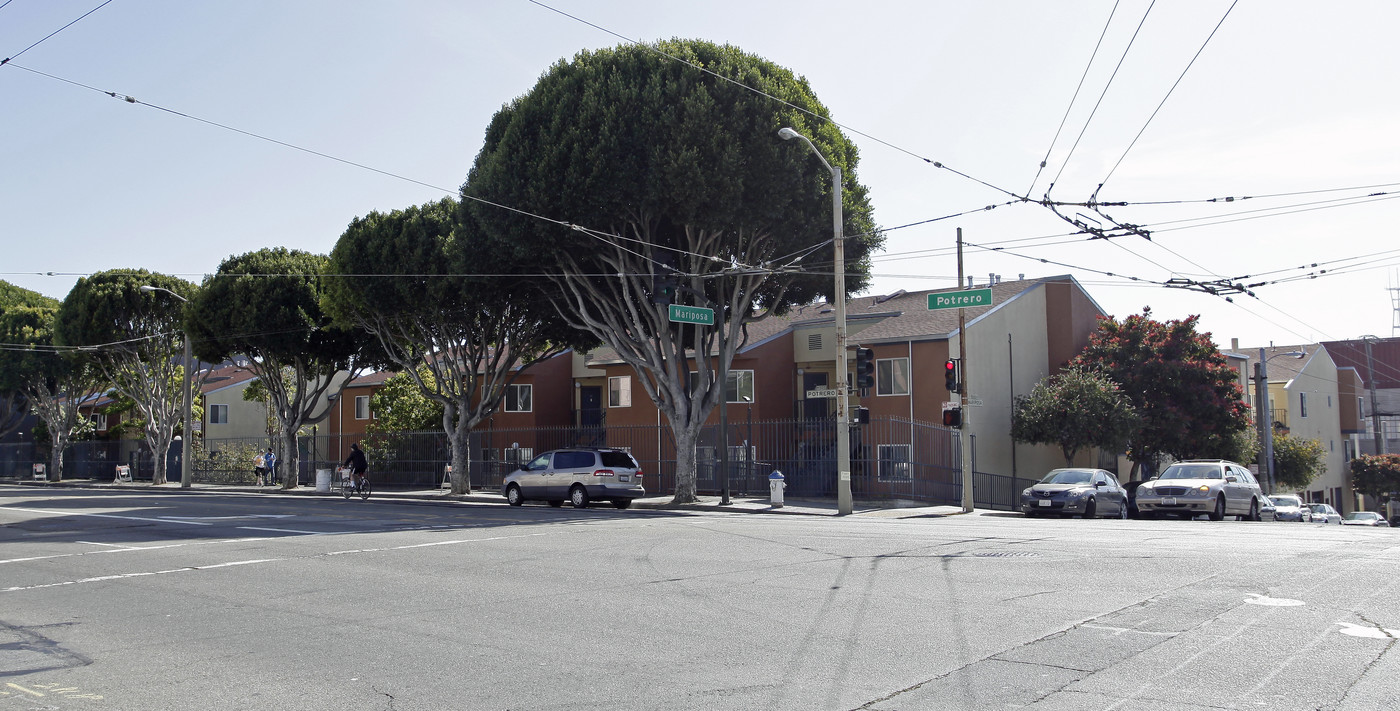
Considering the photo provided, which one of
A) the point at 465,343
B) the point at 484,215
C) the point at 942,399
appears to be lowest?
the point at 942,399

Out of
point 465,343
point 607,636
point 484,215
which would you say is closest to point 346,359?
point 465,343

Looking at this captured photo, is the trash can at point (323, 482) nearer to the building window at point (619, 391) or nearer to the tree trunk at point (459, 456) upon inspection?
the tree trunk at point (459, 456)

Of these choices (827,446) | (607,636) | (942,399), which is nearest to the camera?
(607,636)

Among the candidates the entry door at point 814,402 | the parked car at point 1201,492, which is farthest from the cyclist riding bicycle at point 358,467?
the parked car at point 1201,492

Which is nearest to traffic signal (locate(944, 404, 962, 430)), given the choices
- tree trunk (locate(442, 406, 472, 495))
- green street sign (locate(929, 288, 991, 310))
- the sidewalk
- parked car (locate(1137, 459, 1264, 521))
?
the sidewalk

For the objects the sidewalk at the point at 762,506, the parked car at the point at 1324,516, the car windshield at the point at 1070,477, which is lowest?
the parked car at the point at 1324,516

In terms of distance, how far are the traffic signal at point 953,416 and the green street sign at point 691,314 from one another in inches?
262

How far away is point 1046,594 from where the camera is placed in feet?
32.0

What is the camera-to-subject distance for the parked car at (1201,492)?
23.2m

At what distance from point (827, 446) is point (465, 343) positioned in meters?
12.8

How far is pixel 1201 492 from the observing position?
23.2 m

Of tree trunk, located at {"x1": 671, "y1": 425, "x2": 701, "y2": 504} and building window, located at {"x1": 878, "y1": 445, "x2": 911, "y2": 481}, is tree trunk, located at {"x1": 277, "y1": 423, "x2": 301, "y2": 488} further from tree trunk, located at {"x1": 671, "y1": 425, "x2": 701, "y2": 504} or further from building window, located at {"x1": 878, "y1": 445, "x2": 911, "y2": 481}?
building window, located at {"x1": 878, "y1": 445, "x2": 911, "y2": 481}

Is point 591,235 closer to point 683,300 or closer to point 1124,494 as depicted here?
point 683,300

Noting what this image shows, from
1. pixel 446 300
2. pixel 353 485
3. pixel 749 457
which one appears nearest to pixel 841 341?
pixel 749 457
